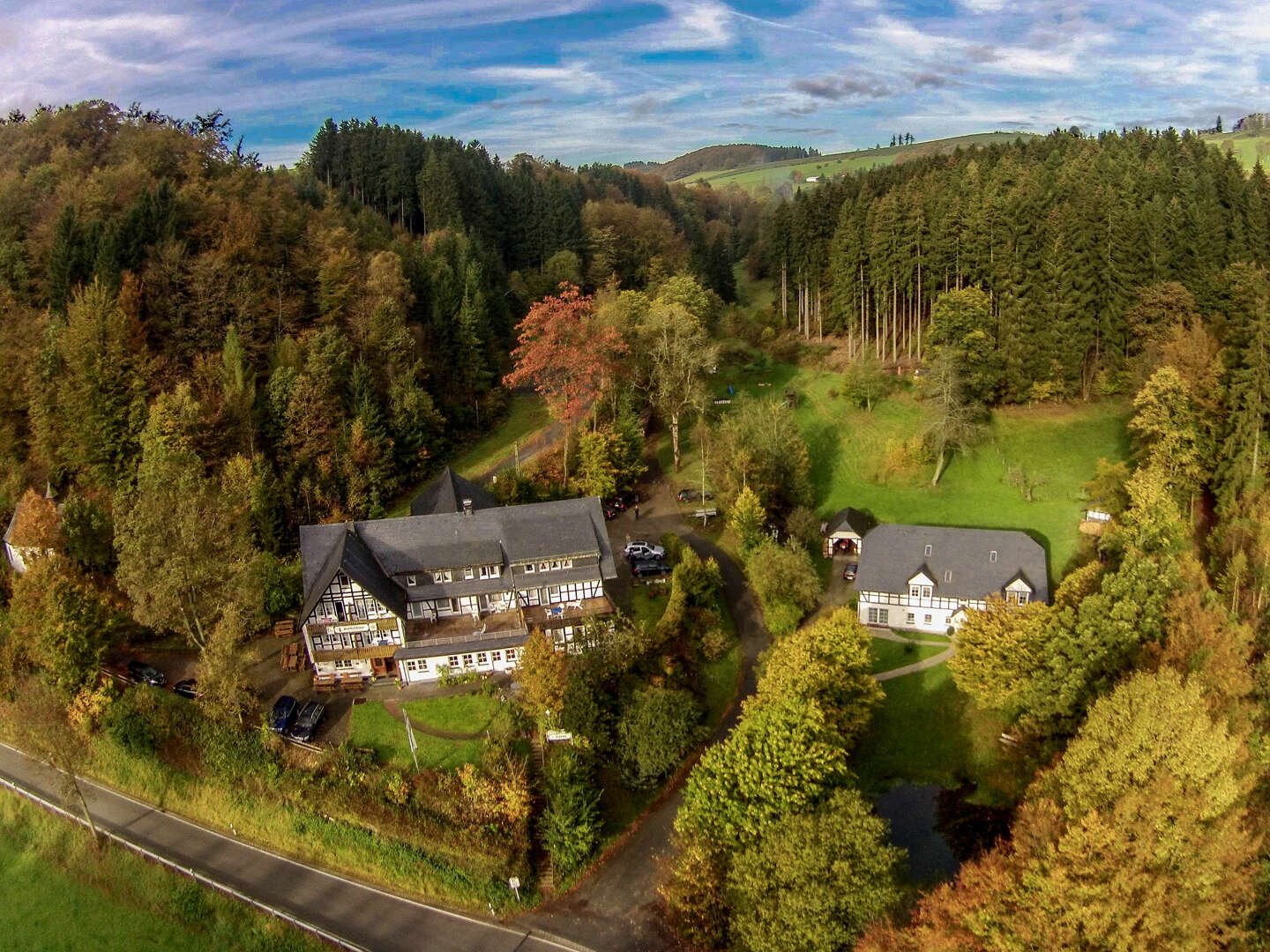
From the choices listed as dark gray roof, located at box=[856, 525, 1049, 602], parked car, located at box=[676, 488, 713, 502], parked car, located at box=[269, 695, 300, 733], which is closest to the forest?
parked car, located at box=[269, 695, 300, 733]

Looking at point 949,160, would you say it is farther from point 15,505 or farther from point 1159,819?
point 15,505

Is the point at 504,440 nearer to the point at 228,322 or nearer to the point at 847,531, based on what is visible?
the point at 228,322

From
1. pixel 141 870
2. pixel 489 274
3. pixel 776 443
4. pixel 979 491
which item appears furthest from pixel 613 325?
pixel 141 870

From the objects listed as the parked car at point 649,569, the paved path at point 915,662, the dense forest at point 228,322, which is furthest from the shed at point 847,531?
the dense forest at point 228,322

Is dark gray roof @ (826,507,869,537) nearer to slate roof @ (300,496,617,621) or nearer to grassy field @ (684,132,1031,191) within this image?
slate roof @ (300,496,617,621)

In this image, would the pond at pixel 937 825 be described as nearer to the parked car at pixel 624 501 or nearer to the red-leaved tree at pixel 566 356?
the parked car at pixel 624 501

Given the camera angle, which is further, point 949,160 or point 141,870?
point 949,160
